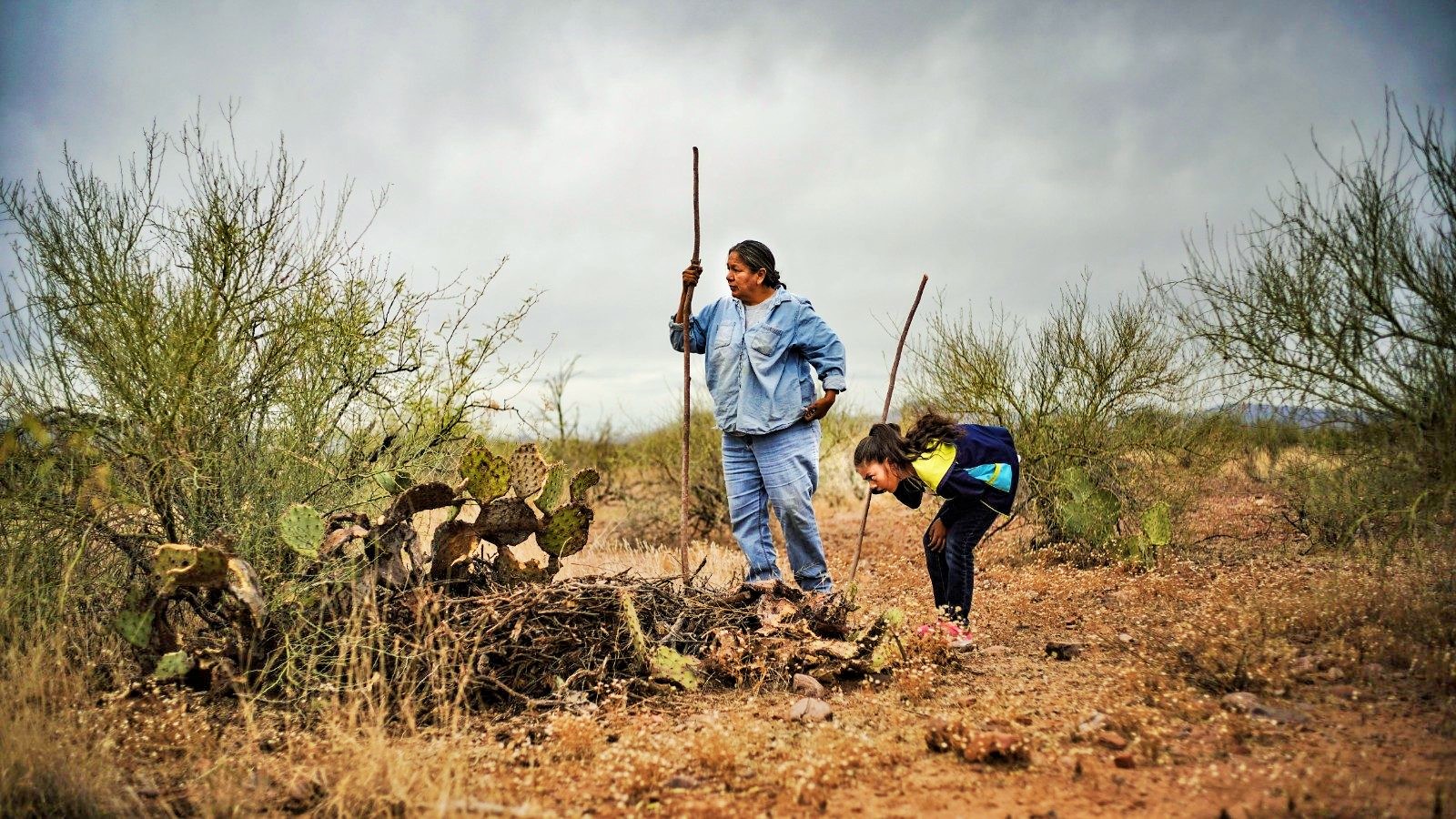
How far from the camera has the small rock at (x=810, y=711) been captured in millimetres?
3826

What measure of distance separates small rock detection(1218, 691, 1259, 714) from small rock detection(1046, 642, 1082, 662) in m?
1.10

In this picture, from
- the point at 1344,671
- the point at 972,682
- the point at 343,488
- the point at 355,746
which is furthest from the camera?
the point at 343,488

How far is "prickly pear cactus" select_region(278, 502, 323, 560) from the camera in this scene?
13.1ft

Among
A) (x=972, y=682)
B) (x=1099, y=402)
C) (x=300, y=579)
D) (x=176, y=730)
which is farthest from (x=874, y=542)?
(x=176, y=730)

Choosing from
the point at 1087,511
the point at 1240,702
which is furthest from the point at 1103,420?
the point at 1240,702

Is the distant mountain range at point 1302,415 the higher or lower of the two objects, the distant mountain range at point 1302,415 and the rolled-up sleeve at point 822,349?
the lower

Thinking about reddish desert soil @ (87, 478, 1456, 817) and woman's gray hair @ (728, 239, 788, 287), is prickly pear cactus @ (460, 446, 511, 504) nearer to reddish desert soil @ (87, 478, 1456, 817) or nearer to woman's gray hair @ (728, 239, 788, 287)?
reddish desert soil @ (87, 478, 1456, 817)

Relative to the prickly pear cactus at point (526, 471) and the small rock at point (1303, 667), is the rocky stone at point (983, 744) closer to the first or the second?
the small rock at point (1303, 667)

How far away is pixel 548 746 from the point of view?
3.52 meters

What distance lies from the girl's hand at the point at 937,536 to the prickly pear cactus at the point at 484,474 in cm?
233

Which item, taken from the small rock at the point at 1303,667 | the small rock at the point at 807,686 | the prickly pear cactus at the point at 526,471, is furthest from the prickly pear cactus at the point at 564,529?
the small rock at the point at 1303,667

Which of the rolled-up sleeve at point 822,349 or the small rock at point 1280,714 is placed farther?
the rolled-up sleeve at point 822,349

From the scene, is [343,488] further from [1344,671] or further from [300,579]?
[1344,671]

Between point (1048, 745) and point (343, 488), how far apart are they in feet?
12.2
